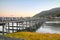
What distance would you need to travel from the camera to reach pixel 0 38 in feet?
39.4

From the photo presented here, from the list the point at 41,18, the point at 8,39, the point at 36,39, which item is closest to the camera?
the point at 8,39

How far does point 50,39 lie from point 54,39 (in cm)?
27

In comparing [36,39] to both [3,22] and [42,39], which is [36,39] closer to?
[42,39]

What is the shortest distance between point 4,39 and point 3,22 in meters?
15.7

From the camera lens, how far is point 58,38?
14.0 metres

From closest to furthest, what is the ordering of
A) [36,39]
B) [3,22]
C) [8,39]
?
[8,39]
[36,39]
[3,22]

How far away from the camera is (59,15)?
71.2 meters

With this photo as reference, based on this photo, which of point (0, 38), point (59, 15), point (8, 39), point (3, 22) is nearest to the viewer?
point (8, 39)

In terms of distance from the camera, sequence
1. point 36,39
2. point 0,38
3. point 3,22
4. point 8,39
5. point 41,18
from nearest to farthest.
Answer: point 8,39 → point 0,38 → point 36,39 → point 3,22 → point 41,18

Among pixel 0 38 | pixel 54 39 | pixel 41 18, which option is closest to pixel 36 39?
pixel 54 39

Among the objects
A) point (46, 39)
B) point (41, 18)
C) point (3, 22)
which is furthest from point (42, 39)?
point (41, 18)

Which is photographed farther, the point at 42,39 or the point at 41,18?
the point at 41,18

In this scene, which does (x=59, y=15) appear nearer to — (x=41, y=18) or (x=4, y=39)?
(x=41, y=18)

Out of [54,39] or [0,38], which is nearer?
[0,38]
